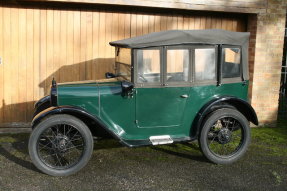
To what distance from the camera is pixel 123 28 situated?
6348 millimetres

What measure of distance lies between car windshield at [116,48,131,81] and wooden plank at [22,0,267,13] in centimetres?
121

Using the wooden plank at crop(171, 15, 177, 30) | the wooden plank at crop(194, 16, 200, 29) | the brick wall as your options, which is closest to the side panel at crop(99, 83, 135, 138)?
the wooden plank at crop(171, 15, 177, 30)

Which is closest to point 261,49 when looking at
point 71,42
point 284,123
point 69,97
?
point 284,123

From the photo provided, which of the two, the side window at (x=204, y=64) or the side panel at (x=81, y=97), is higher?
the side window at (x=204, y=64)

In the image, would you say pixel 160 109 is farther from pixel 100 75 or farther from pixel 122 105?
pixel 100 75

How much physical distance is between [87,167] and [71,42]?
2541 millimetres

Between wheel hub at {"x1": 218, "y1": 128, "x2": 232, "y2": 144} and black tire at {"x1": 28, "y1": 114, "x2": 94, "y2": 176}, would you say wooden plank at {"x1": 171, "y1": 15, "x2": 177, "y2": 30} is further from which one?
black tire at {"x1": 28, "y1": 114, "x2": 94, "y2": 176}

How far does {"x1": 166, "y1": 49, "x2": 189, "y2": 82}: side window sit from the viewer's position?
178 inches

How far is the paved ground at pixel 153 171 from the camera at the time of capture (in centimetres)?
407

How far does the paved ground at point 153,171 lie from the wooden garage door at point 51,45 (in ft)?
3.06

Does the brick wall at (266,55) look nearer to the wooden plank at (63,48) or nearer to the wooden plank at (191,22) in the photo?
the wooden plank at (191,22)

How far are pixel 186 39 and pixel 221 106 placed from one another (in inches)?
41.3

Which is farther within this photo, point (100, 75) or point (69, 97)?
point (100, 75)

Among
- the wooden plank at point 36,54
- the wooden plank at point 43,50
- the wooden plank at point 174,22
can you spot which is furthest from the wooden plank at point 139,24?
the wooden plank at point 36,54
